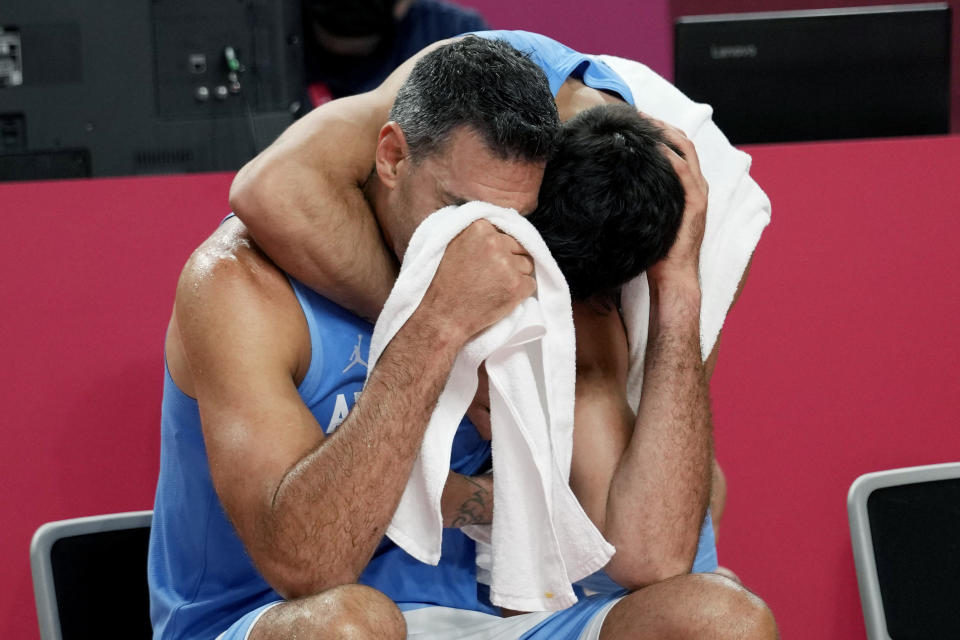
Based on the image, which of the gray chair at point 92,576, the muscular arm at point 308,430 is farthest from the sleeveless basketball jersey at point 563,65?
the gray chair at point 92,576

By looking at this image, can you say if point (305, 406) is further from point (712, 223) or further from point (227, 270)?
point (712, 223)

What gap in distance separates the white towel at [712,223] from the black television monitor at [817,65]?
37cm

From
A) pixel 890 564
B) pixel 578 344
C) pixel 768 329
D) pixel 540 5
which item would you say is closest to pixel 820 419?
pixel 768 329

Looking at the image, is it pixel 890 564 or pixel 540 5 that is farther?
pixel 540 5

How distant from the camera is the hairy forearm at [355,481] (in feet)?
3.54

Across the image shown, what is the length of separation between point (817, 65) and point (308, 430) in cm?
115

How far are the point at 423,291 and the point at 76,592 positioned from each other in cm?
58

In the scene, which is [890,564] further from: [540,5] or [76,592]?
[540,5]

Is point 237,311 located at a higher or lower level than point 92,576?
A: higher

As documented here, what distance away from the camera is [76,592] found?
1371mm

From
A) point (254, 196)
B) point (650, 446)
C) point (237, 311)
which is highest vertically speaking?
point (254, 196)

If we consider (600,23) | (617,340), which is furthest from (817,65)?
(600,23)

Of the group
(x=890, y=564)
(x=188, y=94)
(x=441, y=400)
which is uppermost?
(x=188, y=94)

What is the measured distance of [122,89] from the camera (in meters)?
1.82
